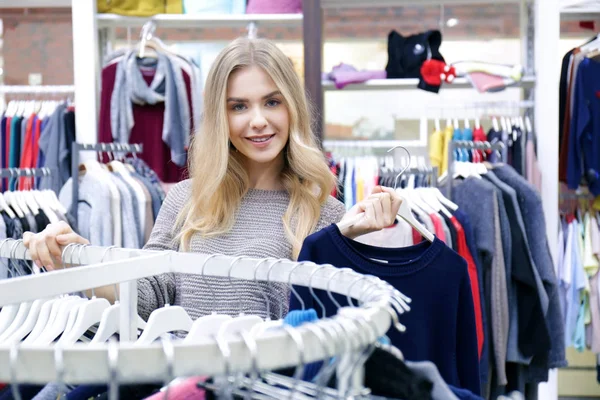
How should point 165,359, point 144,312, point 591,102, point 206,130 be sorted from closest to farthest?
point 165,359 < point 144,312 < point 206,130 < point 591,102

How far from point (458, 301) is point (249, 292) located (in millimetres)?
464

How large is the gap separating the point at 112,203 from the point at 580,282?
2146 millimetres

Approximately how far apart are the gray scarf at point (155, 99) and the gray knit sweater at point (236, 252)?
1.63 m

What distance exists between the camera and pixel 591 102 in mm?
3576

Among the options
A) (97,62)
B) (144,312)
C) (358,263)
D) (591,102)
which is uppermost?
(97,62)

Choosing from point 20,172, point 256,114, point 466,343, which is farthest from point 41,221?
point 466,343

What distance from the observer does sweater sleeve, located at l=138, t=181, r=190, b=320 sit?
1709 mm

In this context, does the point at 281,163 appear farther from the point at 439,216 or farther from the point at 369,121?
the point at 369,121

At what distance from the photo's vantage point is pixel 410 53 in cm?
363

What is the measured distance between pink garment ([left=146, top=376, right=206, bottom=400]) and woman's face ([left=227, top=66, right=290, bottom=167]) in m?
0.93

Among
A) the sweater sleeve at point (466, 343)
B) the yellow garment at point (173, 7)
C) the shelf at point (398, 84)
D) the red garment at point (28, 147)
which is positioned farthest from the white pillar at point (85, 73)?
the sweater sleeve at point (466, 343)

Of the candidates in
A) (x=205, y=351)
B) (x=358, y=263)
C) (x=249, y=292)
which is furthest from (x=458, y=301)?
(x=205, y=351)

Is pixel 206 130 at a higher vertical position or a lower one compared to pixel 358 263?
higher

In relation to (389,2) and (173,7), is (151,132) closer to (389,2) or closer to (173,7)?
(173,7)
